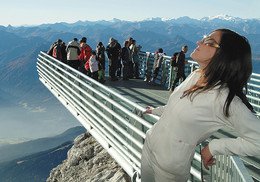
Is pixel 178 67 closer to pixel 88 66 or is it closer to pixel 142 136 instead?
pixel 88 66

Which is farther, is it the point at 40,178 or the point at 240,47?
the point at 40,178

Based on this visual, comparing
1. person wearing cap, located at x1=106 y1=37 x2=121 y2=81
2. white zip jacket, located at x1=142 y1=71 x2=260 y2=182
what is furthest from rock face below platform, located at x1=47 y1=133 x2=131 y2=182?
white zip jacket, located at x1=142 y1=71 x2=260 y2=182

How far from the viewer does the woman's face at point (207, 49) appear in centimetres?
256

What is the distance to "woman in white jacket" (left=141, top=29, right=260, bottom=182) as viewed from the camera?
2457 mm

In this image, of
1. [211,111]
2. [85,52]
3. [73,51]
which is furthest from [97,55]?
[211,111]

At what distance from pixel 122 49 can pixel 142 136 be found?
36.5 feet

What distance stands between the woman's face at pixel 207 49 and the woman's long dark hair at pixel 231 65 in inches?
1.5

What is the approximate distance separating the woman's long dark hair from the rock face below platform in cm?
640

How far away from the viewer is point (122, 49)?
54.9ft

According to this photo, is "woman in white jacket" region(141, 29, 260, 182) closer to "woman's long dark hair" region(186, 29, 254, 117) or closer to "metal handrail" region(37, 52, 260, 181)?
"woman's long dark hair" region(186, 29, 254, 117)

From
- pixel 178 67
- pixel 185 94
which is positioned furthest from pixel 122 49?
pixel 185 94

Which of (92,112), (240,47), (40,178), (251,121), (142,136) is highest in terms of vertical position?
(240,47)

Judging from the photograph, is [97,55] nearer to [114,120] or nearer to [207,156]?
[114,120]

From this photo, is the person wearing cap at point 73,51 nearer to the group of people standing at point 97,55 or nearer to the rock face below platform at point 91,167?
the group of people standing at point 97,55
